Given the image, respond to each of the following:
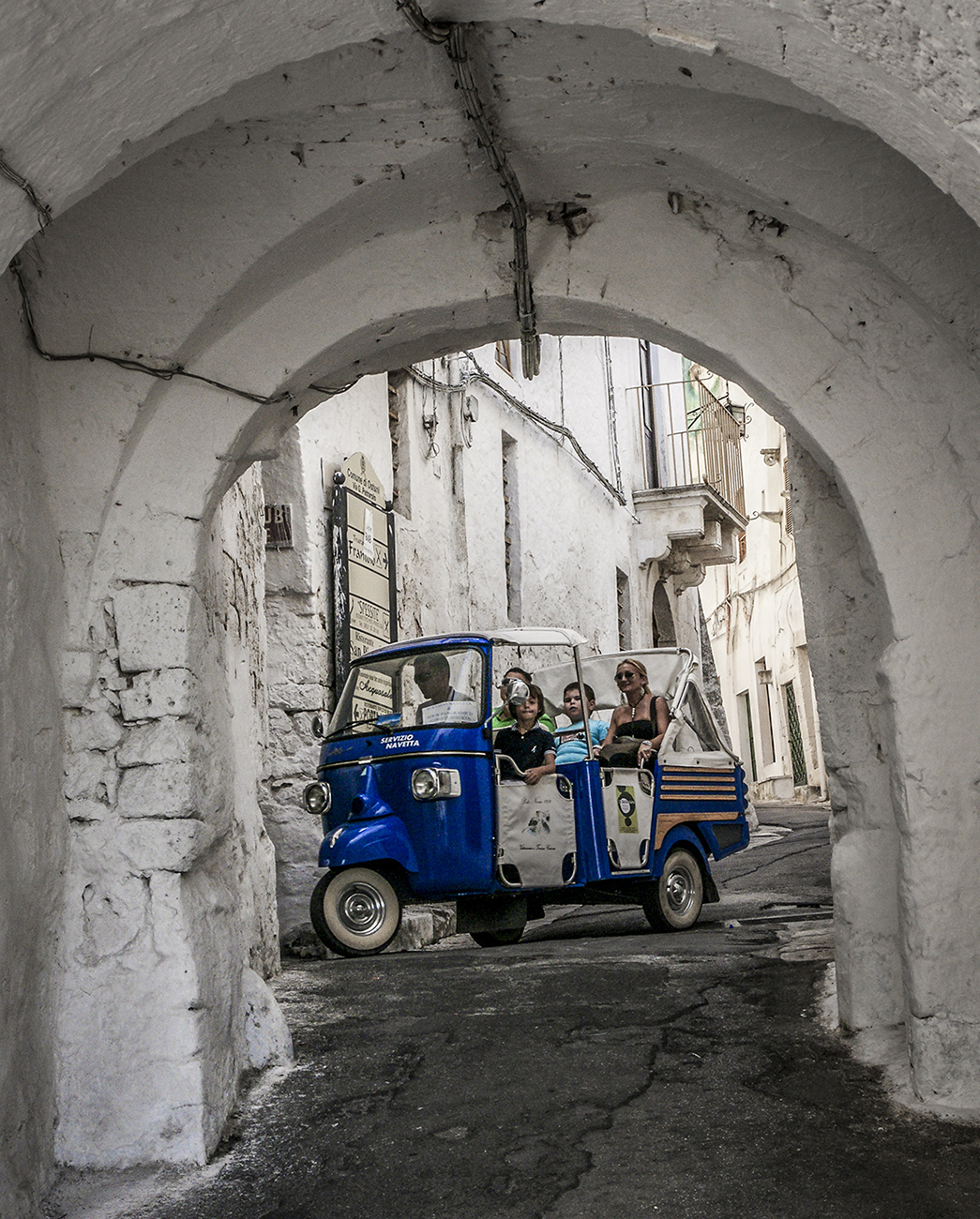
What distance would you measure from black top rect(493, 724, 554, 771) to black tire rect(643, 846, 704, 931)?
3.76ft

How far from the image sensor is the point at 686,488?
18.2m

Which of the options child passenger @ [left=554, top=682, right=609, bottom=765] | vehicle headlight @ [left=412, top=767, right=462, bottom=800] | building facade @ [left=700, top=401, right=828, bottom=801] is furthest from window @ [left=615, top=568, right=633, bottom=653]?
vehicle headlight @ [left=412, top=767, right=462, bottom=800]

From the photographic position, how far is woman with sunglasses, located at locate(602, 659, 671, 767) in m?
8.20

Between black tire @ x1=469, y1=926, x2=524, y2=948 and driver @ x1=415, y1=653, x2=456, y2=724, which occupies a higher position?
driver @ x1=415, y1=653, x2=456, y2=724

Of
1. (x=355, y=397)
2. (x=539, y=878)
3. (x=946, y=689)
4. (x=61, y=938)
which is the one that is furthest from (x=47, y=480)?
(x=355, y=397)

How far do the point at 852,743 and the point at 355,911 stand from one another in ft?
12.0

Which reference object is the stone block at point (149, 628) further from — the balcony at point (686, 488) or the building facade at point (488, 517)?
the balcony at point (686, 488)

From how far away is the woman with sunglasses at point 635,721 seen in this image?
8.20m

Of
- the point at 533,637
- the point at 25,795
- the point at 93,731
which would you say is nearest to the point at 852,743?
the point at 93,731

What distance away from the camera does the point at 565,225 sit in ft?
13.6

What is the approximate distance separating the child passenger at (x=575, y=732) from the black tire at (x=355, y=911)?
1531 millimetres

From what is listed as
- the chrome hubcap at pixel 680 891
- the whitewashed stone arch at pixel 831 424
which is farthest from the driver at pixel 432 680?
the whitewashed stone arch at pixel 831 424

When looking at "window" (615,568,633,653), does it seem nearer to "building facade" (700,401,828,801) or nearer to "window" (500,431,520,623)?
"window" (500,431,520,623)

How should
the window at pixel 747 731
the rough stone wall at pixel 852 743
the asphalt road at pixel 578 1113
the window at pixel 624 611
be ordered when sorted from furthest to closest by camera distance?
the window at pixel 747 731 → the window at pixel 624 611 → the rough stone wall at pixel 852 743 → the asphalt road at pixel 578 1113
